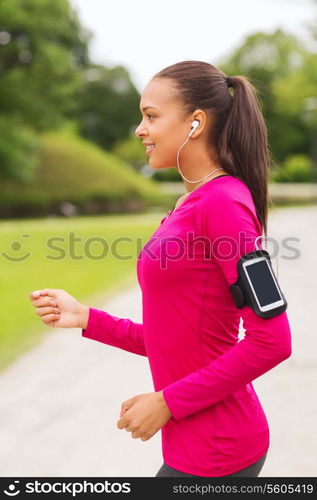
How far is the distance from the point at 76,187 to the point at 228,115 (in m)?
39.8

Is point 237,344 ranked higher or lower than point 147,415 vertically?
higher

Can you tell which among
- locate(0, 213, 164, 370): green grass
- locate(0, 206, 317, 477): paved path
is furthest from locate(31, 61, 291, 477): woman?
locate(0, 213, 164, 370): green grass

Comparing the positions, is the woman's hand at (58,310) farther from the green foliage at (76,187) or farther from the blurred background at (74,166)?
the green foliage at (76,187)

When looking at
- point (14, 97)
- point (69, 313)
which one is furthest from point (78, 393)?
point (14, 97)

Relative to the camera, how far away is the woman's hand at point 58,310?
2021mm

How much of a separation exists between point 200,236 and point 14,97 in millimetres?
34087

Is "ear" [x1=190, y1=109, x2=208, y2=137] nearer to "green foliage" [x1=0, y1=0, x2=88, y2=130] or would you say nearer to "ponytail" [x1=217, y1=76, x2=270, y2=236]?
"ponytail" [x1=217, y1=76, x2=270, y2=236]

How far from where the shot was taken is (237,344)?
160cm

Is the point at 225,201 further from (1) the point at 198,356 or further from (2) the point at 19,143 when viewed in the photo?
(2) the point at 19,143

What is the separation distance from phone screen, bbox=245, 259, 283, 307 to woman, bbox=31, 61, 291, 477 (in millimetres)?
41

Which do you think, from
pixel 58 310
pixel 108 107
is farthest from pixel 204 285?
pixel 108 107

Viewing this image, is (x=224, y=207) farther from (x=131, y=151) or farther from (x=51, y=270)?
(x=131, y=151)

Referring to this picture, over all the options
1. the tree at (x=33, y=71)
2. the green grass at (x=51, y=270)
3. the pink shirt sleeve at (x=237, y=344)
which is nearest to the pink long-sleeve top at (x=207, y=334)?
the pink shirt sleeve at (x=237, y=344)

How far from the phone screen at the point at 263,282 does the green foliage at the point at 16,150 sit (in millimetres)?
34931
